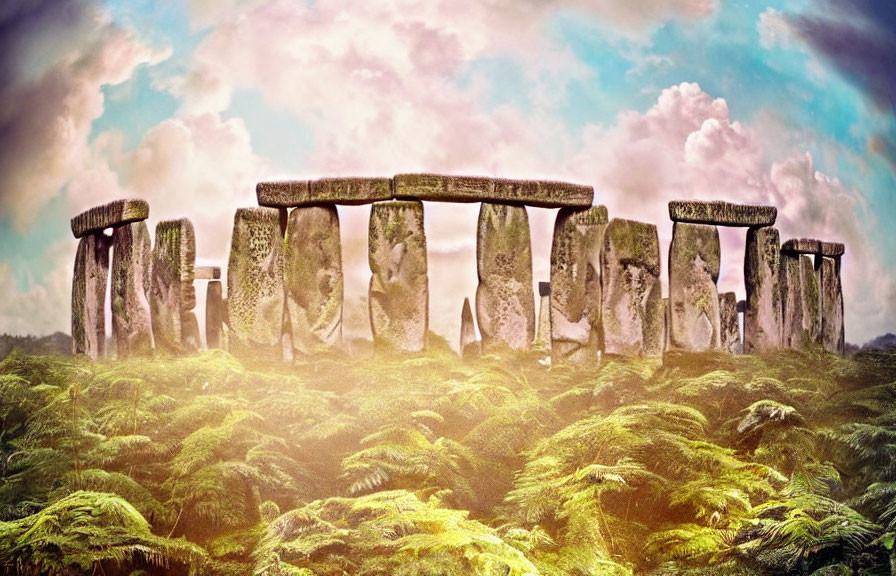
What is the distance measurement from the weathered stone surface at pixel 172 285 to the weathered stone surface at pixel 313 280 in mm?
1423

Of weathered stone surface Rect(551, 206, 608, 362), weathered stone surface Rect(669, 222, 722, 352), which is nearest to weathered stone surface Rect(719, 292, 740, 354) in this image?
weathered stone surface Rect(669, 222, 722, 352)

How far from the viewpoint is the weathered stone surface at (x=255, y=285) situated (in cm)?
995

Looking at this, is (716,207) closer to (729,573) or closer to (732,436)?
(732,436)

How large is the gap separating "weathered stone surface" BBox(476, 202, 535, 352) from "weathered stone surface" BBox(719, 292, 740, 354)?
625 cm

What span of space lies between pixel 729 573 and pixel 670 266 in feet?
23.7

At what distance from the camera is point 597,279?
10742 mm

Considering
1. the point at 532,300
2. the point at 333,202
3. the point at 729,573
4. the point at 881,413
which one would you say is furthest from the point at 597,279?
the point at 729,573

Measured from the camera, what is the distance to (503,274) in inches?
407

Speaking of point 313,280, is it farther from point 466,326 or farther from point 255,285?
point 466,326

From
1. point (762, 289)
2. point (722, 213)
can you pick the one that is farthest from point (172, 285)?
point (762, 289)

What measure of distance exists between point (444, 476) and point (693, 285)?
22.4 ft

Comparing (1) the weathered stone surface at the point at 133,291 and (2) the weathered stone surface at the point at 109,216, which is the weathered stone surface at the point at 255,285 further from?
(1) the weathered stone surface at the point at 133,291

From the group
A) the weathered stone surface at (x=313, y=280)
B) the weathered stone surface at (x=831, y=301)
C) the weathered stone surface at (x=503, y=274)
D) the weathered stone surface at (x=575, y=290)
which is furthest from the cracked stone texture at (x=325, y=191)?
the weathered stone surface at (x=831, y=301)

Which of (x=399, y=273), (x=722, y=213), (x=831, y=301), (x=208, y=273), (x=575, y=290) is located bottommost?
(x=831, y=301)
